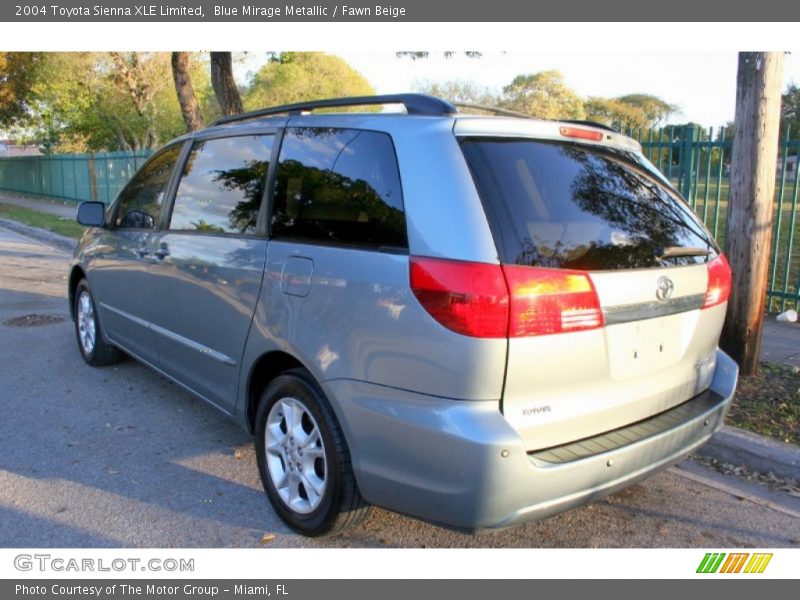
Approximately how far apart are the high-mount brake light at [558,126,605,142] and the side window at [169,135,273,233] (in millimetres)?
1471

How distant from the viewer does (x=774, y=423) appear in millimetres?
4109

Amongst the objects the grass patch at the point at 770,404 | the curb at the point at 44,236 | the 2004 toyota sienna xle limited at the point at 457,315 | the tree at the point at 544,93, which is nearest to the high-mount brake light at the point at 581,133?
the 2004 toyota sienna xle limited at the point at 457,315

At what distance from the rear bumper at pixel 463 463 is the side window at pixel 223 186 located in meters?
1.24

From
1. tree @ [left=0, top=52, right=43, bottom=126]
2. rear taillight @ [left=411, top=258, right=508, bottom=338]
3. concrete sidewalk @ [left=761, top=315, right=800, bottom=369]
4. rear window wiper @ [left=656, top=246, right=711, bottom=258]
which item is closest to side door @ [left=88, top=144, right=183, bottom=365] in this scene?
rear taillight @ [left=411, top=258, right=508, bottom=338]

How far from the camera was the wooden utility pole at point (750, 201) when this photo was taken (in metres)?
4.63

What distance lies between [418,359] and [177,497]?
5.85 feet

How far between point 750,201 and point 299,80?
1625 inches

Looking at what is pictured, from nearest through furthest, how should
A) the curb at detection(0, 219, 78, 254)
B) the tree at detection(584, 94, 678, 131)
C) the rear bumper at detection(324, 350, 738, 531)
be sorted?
1. the rear bumper at detection(324, 350, 738, 531)
2. the curb at detection(0, 219, 78, 254)
3. the tree at detection(584, 94, 678, 131)

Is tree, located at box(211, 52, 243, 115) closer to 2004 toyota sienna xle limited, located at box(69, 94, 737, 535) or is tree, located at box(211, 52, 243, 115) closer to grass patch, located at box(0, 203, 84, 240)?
grass patch, located at box(0, 203, 84, 240)

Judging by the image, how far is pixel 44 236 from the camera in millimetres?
14516

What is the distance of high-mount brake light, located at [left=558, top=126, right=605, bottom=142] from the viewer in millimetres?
2771

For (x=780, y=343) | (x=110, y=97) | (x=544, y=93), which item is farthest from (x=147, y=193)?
(x=544, y=93)

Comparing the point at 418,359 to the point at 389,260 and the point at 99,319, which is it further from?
the point at 99,319

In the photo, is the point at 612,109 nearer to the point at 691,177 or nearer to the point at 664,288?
the point at 691,177
